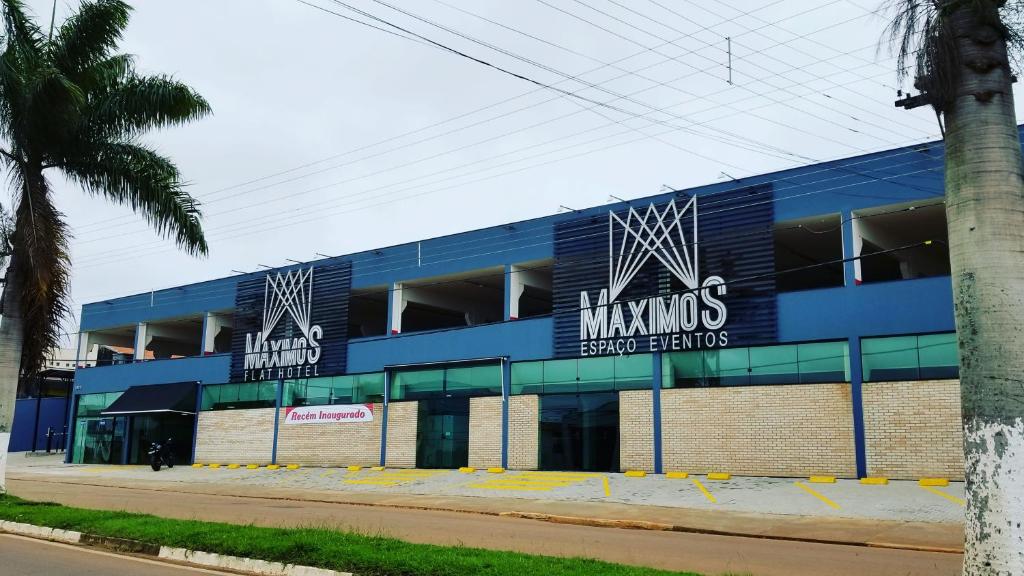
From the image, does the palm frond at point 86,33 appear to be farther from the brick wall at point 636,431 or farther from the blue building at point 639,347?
the brick wall at point 636,431

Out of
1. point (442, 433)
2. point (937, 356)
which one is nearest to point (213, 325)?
point (442, 433)

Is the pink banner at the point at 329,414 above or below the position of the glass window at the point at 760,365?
below

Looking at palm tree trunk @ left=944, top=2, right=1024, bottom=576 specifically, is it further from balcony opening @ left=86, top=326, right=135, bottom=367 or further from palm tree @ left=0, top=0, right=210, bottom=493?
balcony opening @ left=86, top=326, right=135, bottom=367

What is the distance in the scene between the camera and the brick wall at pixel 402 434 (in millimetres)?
30156

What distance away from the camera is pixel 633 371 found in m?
25.7

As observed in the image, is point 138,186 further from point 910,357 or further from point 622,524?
point 910,357

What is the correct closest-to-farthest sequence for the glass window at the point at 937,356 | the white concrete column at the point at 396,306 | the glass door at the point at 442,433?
the glass window at the point at 937,356
the glass door at the point at 442,433
the white concrete column at the point at 396,306

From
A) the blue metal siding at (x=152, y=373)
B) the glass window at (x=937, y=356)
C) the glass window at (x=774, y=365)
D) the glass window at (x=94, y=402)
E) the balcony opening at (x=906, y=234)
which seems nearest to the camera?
the glass window at (x=937, y=356)

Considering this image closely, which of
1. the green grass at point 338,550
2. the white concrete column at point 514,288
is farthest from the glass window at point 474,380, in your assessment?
the green grass at point 338,550

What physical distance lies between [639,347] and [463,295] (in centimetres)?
1181

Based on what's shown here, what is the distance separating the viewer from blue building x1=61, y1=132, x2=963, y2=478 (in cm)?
2197

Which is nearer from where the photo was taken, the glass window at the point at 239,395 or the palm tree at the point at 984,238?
the palm tree at the point at 984,238

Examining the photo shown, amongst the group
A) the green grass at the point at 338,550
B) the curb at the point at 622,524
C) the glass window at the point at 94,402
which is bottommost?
the curb at the point at 622,524

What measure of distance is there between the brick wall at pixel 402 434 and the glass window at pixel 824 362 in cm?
1353
